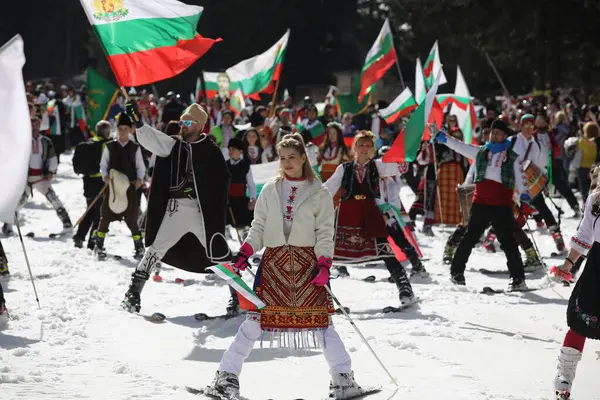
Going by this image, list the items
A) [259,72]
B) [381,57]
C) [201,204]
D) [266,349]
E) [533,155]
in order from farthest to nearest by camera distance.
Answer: [259,72] → [381,57] → [533,155] → [201,204] → [266,349]

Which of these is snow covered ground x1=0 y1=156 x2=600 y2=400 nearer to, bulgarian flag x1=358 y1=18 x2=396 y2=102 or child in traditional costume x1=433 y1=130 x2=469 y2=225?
child in traditional costume x1=433 y1=130 x2=469 y2=225

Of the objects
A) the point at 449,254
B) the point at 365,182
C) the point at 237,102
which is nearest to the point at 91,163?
the point at 449,254

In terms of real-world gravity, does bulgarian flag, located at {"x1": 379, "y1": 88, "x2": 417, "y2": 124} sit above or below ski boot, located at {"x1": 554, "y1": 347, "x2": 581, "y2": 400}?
above

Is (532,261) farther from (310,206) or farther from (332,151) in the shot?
(310,206)

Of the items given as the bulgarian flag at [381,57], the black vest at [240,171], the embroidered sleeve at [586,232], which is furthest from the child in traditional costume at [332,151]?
the embroidered sleeve at [586,232]

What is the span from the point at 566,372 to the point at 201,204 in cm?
363

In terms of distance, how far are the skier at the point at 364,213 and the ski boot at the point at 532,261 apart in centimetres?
294

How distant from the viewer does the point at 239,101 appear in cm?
2233

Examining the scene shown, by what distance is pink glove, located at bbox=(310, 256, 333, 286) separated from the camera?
20.7ft

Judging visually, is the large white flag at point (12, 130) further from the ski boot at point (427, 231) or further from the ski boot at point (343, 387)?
the ski boot at point (427, 231)

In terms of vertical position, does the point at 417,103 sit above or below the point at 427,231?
above

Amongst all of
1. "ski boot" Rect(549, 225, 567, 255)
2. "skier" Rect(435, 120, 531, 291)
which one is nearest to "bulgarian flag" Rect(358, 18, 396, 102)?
"ski boot" Rect(549, 225, 567, 255)

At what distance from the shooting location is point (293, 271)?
643cm

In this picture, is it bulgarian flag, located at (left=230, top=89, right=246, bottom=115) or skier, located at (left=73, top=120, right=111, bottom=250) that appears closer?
skier, located at (left=73, top=120, right=111, bottom=250)
